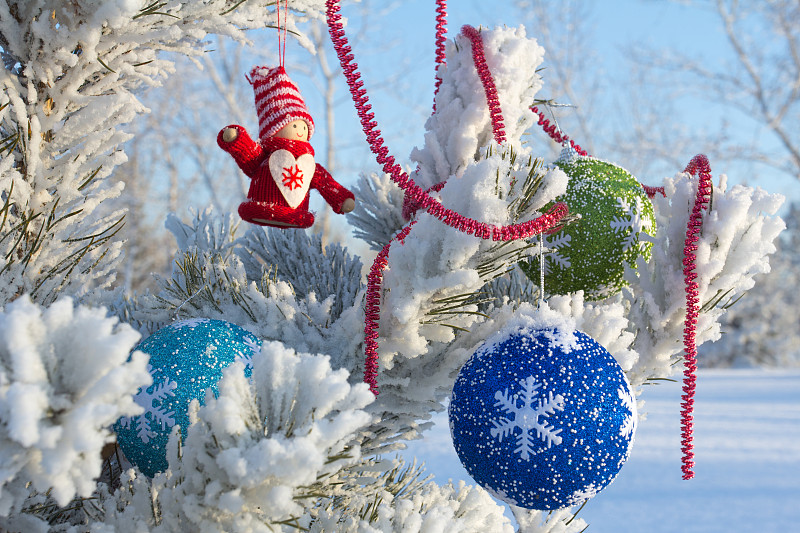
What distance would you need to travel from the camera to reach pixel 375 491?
1025 mm

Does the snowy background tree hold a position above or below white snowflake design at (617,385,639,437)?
above

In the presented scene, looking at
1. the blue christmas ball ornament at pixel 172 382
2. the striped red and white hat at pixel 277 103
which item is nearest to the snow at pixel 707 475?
the blue christmas ball ornament at pixel 172 382

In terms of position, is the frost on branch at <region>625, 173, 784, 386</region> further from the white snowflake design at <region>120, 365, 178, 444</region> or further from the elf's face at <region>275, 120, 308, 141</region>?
the white snowflake design at <region>120, 365, 178, 444</region>

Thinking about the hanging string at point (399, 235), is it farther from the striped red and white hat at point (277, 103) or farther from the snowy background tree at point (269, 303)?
the striped red and white hat at point (277, 103)

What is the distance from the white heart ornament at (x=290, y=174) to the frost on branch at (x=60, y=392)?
51cm

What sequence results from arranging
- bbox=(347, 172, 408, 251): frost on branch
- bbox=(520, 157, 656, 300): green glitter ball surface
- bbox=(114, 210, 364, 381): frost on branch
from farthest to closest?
1. bbox=(347, 172, 408, 251): frost on branch
2. bbox=(520, 157, 656, 300): green glitter ball surface
3. bbox=(114, 210, 364, 381): frost on branch

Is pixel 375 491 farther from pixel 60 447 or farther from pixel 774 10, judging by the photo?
pixel 774 10

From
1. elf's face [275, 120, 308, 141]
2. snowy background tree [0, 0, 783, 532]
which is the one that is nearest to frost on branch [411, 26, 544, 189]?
snowy background tree [0, 0, 783, 532]

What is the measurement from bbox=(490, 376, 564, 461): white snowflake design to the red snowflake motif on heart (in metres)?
0.49

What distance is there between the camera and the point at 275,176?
0.97 metres

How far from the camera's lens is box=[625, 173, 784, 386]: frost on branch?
0.96m

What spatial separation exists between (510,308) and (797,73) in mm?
9176

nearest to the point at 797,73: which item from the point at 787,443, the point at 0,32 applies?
the point at 787,443

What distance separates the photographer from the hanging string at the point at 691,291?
966 millimetres
